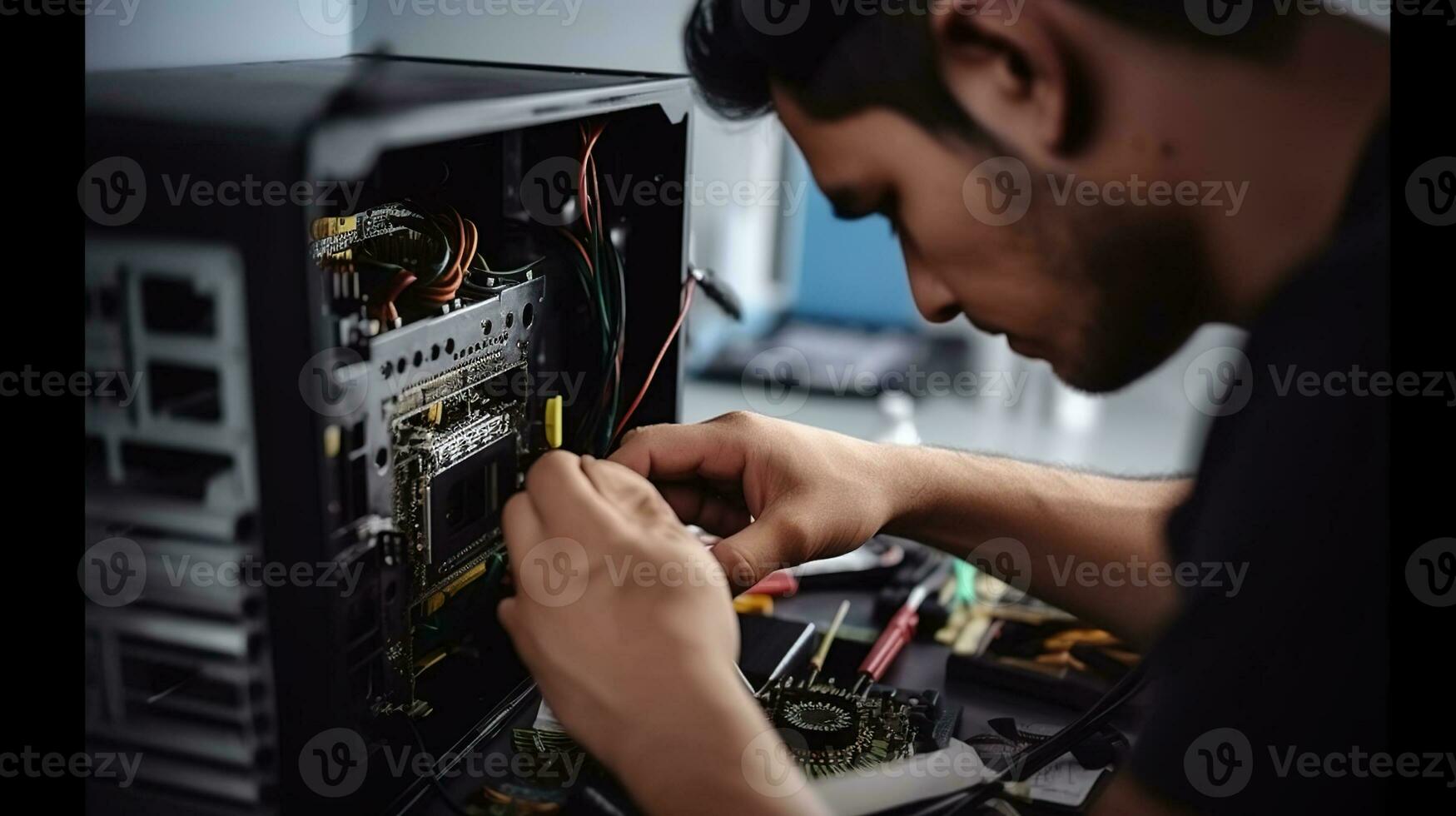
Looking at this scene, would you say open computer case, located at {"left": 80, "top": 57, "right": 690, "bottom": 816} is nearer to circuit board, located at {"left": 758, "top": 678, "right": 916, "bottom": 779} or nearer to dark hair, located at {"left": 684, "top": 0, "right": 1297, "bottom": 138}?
dark hair, located at {"left": 684, "top": 0, "right": 1297, "bottom": 138}

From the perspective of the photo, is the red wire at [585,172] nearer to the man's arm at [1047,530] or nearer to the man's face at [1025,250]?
the man's face at [1025,250]

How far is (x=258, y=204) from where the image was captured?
54 cm

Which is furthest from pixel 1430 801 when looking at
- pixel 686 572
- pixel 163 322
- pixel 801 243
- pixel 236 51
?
pixel 801 243

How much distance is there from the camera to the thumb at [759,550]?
824 mm

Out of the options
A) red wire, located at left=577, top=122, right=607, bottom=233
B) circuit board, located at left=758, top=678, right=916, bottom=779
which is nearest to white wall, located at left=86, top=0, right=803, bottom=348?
red wire, located at left=577, top=122, right=607, bottom=233

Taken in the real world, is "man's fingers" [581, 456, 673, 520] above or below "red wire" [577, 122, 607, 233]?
below

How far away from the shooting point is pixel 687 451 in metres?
0.92

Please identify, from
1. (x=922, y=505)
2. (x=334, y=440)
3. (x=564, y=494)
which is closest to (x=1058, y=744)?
(x=922, y=505)

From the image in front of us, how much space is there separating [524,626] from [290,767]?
147 mm

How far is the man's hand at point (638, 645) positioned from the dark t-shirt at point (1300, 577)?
8.4 inches

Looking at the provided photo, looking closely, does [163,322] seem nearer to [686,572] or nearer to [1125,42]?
[686,572]

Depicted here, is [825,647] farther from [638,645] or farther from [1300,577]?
[1300,577]

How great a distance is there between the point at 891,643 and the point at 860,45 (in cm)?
51

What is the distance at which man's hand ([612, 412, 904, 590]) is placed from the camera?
904mm
